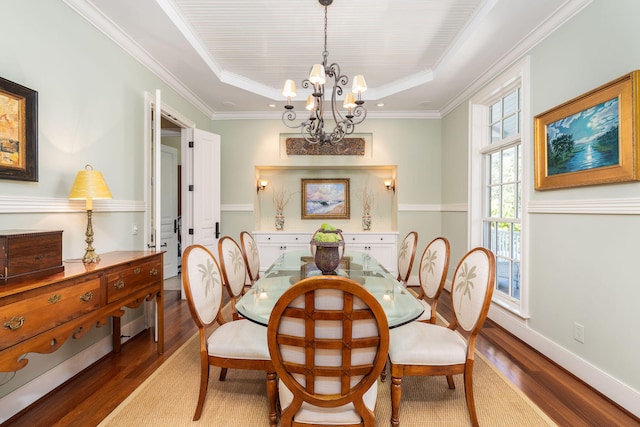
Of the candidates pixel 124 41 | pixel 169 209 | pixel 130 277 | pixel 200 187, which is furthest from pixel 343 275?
pixel 169 209

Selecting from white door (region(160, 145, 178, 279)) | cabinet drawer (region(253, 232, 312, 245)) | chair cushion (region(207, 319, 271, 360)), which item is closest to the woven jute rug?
chair cushion (region(207, 319, 271, 360))

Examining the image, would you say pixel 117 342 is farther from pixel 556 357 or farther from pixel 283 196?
pixel 556 357

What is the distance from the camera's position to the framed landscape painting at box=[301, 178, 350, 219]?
16.7 ft

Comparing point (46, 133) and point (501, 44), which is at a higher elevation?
point (501, 44)

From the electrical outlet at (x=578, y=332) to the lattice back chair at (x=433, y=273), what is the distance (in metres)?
1.00

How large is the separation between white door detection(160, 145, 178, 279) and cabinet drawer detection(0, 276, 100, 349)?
136 inches

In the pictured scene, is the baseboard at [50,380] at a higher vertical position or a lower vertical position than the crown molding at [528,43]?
lower

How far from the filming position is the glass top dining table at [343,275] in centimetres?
153

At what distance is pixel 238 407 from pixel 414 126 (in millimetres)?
4401

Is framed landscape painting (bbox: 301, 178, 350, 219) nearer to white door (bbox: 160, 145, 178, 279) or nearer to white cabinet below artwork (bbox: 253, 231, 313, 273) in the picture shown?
white cabinet below artwork (bbox: 253, 231, 313, 273)

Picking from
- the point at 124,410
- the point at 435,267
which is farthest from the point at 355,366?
the point at 124,410

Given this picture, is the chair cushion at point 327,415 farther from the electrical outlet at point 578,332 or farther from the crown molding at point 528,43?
the crown molding at point 528,43

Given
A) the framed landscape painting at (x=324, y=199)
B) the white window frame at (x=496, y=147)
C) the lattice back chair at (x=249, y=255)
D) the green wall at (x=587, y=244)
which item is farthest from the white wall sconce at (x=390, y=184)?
the lattice back chair at (x=249, y=255)

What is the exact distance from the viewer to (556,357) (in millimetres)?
2363
